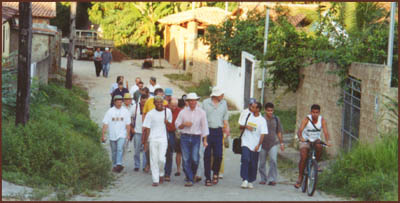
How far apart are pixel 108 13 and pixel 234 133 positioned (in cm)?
3413

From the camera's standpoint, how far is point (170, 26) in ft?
159

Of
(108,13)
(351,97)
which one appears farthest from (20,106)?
(108,13)

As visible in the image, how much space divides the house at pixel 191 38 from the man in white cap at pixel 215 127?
22.3 metres

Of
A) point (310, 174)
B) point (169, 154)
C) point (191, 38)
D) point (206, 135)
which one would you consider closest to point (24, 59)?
point (169, 154)

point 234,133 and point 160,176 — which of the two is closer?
point 160,176

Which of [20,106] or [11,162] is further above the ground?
[20,106]

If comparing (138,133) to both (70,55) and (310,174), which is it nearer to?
(310,174)

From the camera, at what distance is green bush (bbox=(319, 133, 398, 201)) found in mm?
9797

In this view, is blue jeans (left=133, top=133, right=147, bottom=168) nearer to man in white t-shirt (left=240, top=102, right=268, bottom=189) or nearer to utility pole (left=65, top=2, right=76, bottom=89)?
man in white t-shirt (left=240, top=102, right=268, bottom=189)

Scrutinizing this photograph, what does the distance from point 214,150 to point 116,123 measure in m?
2.26

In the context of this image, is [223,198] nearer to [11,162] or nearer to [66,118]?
[11,162]

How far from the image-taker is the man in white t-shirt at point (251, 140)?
11500 mm

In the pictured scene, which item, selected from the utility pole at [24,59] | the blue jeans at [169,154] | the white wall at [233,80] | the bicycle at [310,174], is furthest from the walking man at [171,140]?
the white wall at [233,80]

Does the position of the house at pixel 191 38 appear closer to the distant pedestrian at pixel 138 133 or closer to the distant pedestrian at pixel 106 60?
the distant pedestrian at pixel 106 60
